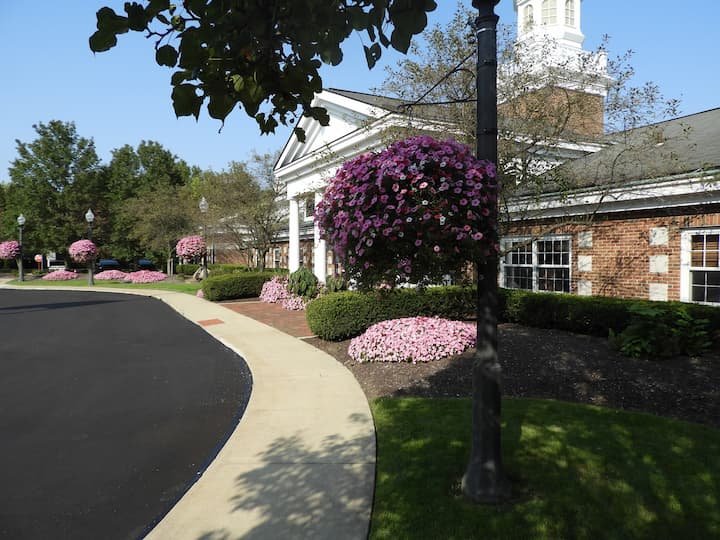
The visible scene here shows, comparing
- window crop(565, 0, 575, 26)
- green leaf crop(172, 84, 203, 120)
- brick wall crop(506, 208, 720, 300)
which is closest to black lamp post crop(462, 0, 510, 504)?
green leaf crop(172, 84, 203, 120)

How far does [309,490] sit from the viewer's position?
413 cm

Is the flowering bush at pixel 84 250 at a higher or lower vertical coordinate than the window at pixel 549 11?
lower

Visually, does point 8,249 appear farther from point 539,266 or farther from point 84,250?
point 539,266

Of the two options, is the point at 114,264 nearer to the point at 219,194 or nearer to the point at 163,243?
the point at 163,243

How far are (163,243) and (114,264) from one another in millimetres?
14618

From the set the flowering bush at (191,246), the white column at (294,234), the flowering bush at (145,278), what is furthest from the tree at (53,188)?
the white column at (294,234)

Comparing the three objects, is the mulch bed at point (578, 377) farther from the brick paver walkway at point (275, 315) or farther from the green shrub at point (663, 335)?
the brick paver walkway at point (275, 315)

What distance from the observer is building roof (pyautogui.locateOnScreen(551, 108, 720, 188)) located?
9.49m

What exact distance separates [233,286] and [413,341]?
13676mm

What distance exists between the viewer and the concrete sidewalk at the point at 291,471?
3.62m

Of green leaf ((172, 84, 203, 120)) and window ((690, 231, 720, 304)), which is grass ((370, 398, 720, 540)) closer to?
green leaf ((172, 84, 203, 120))

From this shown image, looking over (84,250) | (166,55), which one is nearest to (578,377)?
(166,55)

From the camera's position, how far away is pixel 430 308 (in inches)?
429

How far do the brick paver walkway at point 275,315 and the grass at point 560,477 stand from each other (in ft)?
23.0
